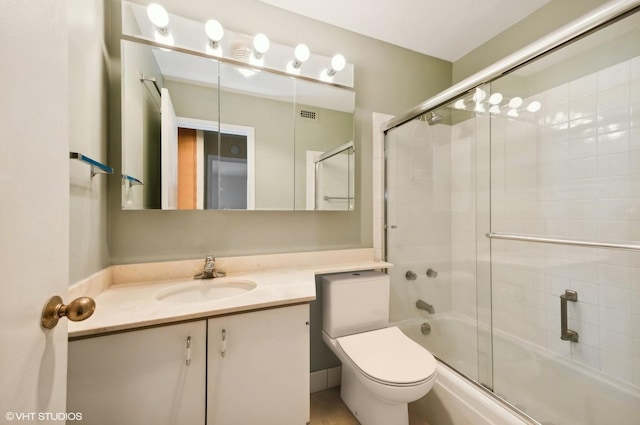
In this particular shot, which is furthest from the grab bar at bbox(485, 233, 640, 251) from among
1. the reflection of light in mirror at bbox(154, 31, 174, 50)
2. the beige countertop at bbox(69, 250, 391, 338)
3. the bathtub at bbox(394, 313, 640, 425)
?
the reflection of light in mirror at bbox(154, 31, 174, 50)

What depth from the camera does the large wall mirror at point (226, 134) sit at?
4.27ft

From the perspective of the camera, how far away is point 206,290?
1.34 metres

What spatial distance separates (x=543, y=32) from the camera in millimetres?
1619

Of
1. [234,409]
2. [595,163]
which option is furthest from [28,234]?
[595,163]

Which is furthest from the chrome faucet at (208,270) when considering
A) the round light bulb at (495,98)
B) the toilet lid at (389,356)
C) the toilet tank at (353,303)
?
the round light bulb at (495,98)

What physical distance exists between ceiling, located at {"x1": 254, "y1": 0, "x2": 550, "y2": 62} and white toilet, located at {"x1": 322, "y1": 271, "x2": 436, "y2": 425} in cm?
171

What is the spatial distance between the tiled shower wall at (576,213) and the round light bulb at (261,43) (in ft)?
4.85

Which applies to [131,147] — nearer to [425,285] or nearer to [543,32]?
[425,285]

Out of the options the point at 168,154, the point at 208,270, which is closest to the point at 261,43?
the point at 168,154

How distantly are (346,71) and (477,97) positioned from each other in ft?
2.80

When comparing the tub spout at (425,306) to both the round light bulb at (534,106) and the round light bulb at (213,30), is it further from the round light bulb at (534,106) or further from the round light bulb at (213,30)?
the round light bulb at (213,30)

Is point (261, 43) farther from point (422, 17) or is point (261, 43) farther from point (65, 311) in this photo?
point (65, 311)

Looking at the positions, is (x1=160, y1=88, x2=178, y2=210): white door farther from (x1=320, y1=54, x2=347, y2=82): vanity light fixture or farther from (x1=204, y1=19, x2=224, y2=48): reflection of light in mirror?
(x1=320, y1=54, x2=347, y2=82): vanity light fixture

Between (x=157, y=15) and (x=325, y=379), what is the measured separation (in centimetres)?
234
